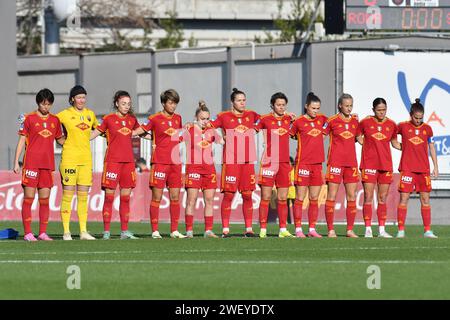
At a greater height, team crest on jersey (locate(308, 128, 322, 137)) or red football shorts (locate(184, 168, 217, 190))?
team crest on jersey (locate(308, 128, 322, 137))

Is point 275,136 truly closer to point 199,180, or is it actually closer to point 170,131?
point 199,180

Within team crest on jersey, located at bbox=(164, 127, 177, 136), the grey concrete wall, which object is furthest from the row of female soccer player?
the grey concrete wall

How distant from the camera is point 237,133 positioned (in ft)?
66.1

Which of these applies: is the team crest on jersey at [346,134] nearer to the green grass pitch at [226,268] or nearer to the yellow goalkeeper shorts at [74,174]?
the green grass pitch at [226,268]

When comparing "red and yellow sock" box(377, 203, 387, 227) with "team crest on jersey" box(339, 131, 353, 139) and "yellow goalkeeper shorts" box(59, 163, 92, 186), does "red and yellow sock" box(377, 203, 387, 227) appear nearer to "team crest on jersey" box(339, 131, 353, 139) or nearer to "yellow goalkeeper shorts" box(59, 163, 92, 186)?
"team crest on jersey" box(339, 131, 353, 139)

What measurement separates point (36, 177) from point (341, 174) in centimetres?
468

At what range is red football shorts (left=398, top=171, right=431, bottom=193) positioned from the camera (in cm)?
2083

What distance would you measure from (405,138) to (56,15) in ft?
96.1

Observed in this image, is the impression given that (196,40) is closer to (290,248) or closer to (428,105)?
(428,105)

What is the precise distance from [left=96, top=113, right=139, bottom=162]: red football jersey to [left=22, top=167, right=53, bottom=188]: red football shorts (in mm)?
985

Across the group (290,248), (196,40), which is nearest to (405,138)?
(290,248)

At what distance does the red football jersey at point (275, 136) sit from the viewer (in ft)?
66.4

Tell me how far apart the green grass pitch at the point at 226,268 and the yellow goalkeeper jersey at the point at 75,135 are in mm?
1243

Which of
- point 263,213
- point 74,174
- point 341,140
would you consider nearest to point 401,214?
point 341,140
